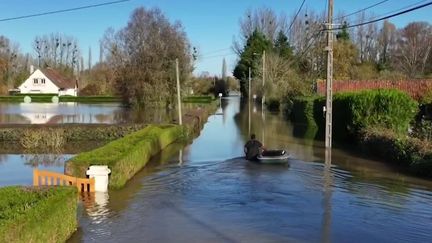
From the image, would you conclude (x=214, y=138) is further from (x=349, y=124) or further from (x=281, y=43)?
(x=281, y=43)

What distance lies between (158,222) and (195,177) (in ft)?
21.9

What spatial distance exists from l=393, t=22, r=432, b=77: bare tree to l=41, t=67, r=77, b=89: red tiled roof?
68264mm

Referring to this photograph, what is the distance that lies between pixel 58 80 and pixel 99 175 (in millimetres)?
107849

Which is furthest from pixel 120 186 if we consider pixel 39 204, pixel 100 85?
pixel 100 85

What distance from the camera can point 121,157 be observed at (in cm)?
1700

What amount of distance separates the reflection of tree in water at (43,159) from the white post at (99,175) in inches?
314

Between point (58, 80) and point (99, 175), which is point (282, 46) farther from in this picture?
point (99, 175)

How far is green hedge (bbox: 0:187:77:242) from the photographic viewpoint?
7.87 meters

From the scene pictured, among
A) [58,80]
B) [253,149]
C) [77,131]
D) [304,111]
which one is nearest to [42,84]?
[58,80]

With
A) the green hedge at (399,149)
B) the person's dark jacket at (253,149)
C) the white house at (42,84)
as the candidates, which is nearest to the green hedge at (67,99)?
the white house at (42,84)

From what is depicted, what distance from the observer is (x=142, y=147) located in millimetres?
20859

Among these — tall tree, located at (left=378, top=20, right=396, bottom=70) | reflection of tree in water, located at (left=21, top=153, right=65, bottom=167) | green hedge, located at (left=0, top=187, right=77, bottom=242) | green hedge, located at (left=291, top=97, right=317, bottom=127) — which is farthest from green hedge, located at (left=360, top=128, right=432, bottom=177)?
tall tree, located at (left=378, top=20, right=396, bottom=70)

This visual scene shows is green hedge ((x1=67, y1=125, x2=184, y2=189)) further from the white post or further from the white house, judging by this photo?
the white house

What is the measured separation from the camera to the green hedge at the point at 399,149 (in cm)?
1966
